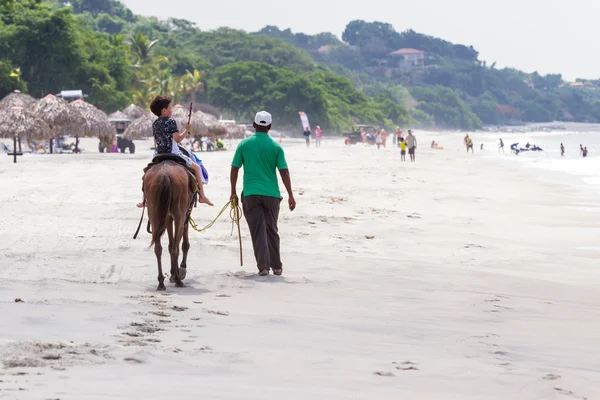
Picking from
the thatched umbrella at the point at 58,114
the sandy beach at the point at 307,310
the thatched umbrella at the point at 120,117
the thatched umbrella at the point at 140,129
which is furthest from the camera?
the thatched umbrella at the point at 120,117

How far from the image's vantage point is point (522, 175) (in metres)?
36.1

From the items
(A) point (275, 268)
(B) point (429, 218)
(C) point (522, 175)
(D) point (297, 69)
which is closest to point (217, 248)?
(A) point (275, 268)

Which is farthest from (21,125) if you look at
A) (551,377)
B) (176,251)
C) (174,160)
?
(551,377)

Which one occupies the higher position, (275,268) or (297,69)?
(297,69)

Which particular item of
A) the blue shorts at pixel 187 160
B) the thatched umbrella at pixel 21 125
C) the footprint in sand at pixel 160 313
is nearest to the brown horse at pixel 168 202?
the blue shorts at pixel 187 160

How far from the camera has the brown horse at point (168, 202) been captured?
27.0ft

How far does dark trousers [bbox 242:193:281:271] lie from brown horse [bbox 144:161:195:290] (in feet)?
2.93

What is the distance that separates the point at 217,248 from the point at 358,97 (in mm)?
118142

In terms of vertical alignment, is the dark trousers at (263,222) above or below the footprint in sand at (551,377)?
above

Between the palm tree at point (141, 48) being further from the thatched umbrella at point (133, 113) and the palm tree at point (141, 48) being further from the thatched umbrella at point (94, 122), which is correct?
the thatched umbrella at point (94, 122)

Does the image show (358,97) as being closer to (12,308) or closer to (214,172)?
(214,172)

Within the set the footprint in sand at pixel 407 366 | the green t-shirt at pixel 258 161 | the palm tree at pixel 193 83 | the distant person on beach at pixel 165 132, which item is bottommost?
the footprint in sand at pixel 407 366

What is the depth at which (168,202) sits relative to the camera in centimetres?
824

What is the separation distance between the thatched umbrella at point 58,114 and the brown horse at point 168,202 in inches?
1186
